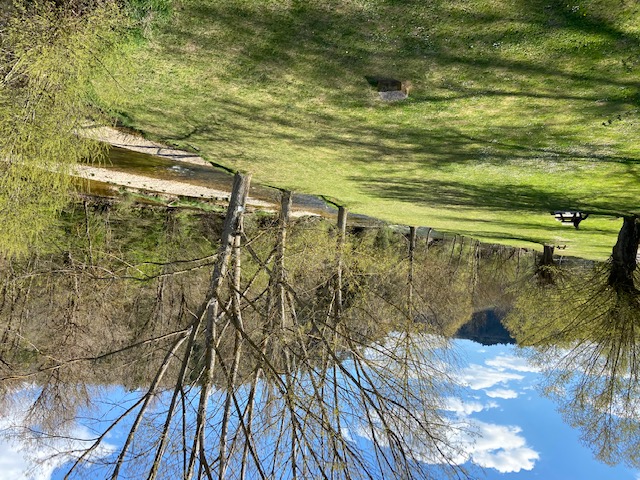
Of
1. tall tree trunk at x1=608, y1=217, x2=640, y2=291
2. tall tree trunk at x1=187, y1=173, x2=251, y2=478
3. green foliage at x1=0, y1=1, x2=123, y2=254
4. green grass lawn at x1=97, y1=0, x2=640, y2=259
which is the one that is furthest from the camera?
tall tree trunk at x1=608, y1=217, x2=640, y2=291

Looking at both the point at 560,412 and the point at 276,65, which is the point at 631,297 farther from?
the point at 276,65

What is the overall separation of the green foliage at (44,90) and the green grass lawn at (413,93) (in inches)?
22.0

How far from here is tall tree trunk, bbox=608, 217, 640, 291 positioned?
12141 mm

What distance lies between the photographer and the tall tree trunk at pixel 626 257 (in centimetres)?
1214

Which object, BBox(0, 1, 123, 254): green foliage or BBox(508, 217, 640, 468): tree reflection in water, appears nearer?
BBox(0, 1, 123, 254): green foliage

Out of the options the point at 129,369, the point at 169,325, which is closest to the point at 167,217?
the point at 169,325

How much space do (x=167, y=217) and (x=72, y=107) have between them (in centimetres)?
868

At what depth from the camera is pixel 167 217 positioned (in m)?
16.6

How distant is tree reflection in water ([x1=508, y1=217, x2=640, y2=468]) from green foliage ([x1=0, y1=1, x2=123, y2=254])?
12675 mm

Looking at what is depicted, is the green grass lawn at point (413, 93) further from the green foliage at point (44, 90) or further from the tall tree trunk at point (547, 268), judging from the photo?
the tall tree trunk at point (547, 268)

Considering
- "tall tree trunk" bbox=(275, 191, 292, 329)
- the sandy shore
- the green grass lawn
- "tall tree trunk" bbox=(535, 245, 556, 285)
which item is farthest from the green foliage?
"tall tree trunk" bbox=(535, 245, 556, 285)

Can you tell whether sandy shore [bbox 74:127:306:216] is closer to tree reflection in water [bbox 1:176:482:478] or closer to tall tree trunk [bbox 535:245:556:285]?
tree reflection in water [bbox 1:176:482:478]

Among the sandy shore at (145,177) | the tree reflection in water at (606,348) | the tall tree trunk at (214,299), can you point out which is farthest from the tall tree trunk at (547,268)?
the tall tree trunk at (214,299)

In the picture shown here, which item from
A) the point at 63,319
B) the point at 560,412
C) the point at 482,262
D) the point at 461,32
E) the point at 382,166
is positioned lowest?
the point at 560,412
